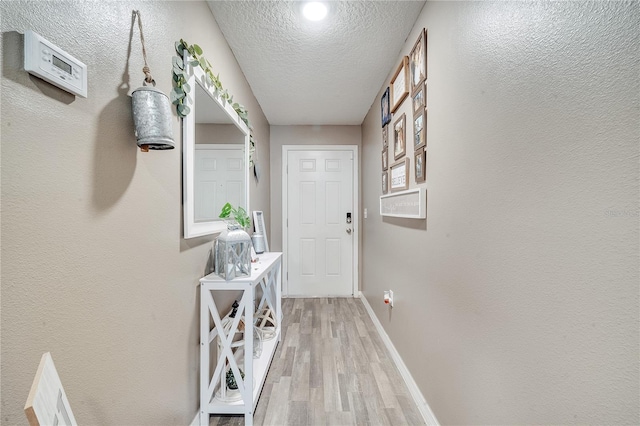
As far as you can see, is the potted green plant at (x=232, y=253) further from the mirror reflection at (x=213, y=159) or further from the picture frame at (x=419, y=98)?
the picture frame at (x=419, y=98)

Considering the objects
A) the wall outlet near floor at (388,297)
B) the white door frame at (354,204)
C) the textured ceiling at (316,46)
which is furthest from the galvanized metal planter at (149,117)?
the white door frame at (354,204)

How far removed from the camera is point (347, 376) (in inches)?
76.4

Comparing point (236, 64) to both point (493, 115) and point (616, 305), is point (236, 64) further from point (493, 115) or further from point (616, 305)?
point (616, 305)

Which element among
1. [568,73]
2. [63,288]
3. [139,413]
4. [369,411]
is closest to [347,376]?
[369,411]

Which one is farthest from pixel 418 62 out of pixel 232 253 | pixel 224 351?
pixel 224 351

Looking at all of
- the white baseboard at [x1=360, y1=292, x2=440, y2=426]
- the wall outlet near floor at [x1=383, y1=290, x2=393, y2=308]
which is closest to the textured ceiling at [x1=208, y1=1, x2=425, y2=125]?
the wall outlet near floor at [x1=383, y1=290, x2=393, y2=308]

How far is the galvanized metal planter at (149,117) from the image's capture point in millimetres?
896

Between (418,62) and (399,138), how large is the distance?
0.51 m

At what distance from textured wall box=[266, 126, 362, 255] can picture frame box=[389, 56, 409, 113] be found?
1.61 meters

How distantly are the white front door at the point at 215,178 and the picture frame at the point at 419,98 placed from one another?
1208mm

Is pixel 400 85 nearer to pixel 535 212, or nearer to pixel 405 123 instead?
pixel 405 123

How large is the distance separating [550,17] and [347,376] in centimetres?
206

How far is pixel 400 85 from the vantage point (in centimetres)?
199

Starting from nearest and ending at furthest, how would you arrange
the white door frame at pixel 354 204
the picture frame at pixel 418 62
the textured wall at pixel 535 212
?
the textured wall at pixel 535 212, the picture frame at pixel 418 62, the white door frame at pixel 354 204
